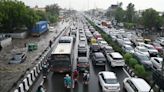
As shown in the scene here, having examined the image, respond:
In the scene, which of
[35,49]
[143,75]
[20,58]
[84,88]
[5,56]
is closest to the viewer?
[84,88]

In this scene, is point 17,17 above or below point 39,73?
above

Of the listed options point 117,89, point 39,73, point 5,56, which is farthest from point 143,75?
point 5,56

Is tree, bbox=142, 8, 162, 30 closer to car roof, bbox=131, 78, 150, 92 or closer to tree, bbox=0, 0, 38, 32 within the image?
tree, bbox=0, 0, 38, 32

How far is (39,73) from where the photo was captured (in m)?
25.4

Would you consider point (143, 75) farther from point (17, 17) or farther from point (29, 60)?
point (17, 17)

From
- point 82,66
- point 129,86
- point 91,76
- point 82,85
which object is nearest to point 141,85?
point 129,86

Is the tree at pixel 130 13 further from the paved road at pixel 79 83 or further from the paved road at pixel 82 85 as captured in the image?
the paved road at pixel 79 83

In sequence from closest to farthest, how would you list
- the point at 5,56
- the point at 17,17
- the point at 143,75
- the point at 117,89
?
the point at 117,89, the point at 143,75, the point at 5,56, the point at 17,17

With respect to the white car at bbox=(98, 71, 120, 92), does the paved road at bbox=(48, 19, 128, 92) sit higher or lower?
lower

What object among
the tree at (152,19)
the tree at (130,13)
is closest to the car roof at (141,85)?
the tree at (152,19)

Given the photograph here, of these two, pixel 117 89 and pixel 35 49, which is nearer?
pixel 117 89

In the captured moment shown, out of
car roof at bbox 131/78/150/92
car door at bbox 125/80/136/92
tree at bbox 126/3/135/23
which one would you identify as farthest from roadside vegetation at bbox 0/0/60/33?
tree at bbox 126/3/135/23

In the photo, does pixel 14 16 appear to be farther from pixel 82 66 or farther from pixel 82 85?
pixel 82 85

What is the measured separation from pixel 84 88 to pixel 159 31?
55281 millimetres
